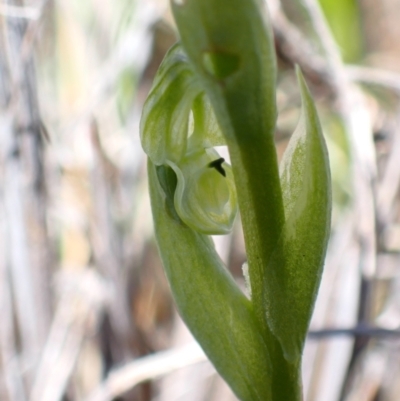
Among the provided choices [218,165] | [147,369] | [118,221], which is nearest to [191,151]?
[218,165]

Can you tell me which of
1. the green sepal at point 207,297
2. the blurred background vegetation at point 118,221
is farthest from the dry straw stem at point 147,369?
the green sepal at point 207,297

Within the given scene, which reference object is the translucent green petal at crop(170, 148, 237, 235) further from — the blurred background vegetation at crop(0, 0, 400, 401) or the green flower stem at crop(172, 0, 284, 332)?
the blurred background vegetation at crop(0, 0, 400, 401)

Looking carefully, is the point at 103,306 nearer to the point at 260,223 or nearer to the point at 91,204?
the point at 91,204

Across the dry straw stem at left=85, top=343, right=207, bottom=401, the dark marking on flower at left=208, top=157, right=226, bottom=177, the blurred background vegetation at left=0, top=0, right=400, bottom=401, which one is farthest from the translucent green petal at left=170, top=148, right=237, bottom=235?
the dry straw stem at left=85, top=343, right=207, bottom=401

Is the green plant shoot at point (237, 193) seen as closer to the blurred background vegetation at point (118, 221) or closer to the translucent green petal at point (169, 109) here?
A: the translucent green petal at point (169, 109)

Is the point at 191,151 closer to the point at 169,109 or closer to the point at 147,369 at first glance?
the point at 169,109

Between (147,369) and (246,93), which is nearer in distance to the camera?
(246,93)

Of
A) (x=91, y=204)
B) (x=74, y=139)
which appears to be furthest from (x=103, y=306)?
(x=74, y=139)
